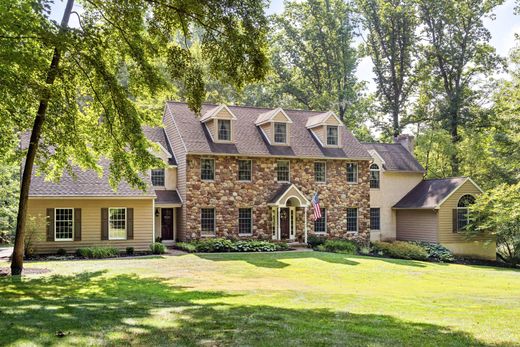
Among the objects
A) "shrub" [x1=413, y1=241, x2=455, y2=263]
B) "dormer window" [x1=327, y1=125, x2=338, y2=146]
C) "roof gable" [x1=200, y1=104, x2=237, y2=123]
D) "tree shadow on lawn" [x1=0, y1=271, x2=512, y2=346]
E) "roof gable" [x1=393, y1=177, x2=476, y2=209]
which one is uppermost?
"roof gable" [x1=200, y1=104, x2=237, y2=123]

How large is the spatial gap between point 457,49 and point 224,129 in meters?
21.7

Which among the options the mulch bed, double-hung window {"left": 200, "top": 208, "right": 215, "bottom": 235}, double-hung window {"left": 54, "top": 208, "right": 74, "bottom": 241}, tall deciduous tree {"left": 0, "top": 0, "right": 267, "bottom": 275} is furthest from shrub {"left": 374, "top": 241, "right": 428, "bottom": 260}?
the mulch bed

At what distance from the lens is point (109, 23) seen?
15656 mm

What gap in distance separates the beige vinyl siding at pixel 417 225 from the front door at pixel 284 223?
8.89m

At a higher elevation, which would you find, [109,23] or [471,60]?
[471,60]

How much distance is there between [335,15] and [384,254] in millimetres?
22488

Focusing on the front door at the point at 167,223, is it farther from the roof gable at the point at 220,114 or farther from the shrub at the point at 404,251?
the shrub at the point at 404,251

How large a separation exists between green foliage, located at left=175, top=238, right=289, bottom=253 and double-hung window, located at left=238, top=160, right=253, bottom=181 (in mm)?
3741

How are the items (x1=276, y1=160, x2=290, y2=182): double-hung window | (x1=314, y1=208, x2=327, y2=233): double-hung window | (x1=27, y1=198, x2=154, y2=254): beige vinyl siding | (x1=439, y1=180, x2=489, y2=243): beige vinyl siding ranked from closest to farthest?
(x1=27, y1=198, x2=154, y2=254): beige vinyl siding → (x1=276, y1=160, x2=290, y2=182): double-hung window → (x1=314, y1=208, x2=327, y2=233): double-hung window → (x1=439, y1=180, x2=489, y2=243): beige vinyl siding

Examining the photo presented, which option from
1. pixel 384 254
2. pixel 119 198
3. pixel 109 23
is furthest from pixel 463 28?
pixel 109 23

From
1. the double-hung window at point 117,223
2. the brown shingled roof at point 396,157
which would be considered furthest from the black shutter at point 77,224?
the brown shingled roof at point 396,157

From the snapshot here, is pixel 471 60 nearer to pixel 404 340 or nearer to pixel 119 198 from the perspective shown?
pixel 119 198

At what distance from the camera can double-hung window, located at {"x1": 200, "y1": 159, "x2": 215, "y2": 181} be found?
2869 cm

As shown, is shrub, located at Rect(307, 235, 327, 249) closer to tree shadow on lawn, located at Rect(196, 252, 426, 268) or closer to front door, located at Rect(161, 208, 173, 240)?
tree shadow on lawn, located at Rect(196, 252, 426, 268)
